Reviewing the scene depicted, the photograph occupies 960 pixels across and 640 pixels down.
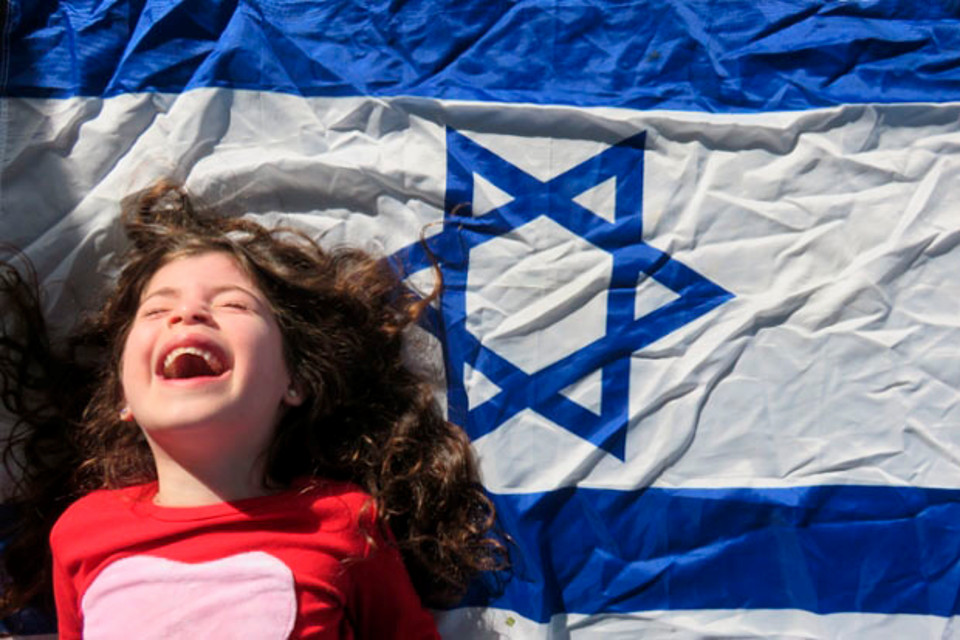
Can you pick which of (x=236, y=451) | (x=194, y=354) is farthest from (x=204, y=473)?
(x=194, y=354)

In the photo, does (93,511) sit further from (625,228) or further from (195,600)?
(625,228)

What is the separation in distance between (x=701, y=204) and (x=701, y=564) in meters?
0.41

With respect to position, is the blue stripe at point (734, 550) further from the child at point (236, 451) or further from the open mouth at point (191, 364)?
the open mouth at point (191, 364)

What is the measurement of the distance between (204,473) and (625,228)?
54 cm

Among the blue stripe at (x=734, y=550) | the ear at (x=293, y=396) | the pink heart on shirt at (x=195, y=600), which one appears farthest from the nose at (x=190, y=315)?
the blue stripe at (x=734, y=550)

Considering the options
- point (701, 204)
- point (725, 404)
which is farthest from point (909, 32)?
point (725, 404)

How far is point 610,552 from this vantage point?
3.45 feet

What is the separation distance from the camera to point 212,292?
3.09 ft

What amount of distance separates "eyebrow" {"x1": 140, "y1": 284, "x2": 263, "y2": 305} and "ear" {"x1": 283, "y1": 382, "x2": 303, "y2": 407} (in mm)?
98

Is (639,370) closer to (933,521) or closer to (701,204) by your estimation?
(701,204)

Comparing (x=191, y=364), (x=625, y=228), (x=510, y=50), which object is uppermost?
(x=510, y=50)

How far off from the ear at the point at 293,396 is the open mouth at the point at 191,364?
9 cm

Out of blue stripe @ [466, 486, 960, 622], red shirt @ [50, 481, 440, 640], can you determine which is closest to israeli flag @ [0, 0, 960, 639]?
blue stripe @ [466, 486, 960, 622]

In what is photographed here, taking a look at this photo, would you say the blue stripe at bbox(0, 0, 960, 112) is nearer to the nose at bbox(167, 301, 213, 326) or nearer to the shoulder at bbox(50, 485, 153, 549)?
the nose at bbox(167, 301, 213, 326)
